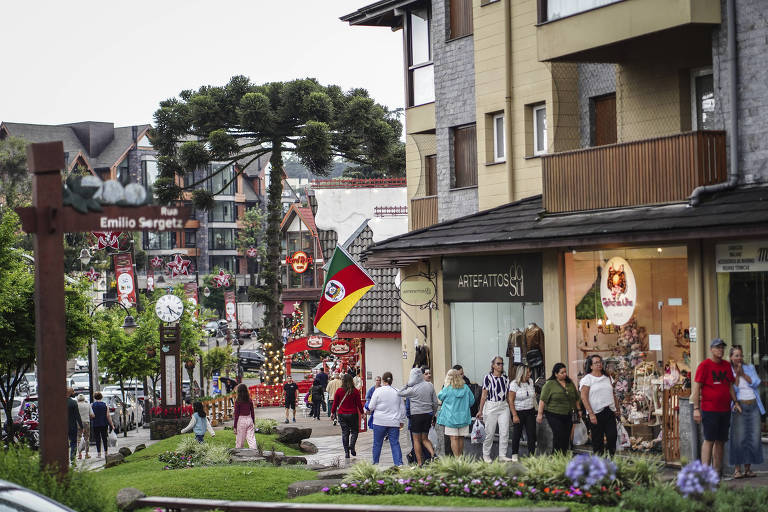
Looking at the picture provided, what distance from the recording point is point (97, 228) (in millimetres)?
12109

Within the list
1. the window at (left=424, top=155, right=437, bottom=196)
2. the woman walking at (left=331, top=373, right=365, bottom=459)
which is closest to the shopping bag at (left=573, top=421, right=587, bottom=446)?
the woman walking at (left=331, top=373, right=365, bottom=459)

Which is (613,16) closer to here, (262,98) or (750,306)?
(750,306)

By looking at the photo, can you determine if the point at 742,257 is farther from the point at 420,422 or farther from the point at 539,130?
the point at 539,130

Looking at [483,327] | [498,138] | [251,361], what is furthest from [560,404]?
[251,361]

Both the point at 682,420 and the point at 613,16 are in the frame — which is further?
the point at 613,16

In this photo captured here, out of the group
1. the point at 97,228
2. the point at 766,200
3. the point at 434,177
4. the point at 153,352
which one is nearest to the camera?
the point at 97,228

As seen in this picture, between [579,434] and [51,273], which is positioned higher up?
[51,273]

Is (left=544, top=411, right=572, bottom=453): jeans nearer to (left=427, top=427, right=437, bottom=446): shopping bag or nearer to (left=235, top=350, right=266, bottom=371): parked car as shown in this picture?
(left=427, top=427, right=437, bottom=446): shopping bag

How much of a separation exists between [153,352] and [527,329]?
21.0m

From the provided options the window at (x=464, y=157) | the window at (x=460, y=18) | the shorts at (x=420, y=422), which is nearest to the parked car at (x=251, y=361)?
the window at (x=464, y=157)

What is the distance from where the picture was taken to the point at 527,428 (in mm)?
18844

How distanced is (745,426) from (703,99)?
6.49 meters

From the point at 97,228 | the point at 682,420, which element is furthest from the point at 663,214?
the point at 97,228

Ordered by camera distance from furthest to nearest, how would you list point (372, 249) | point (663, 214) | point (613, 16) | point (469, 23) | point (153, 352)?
1. point (153, 352)
2. point (469, 23)
3. point (372, 249)
4. point (613, 16)
5. point (663, 214)
